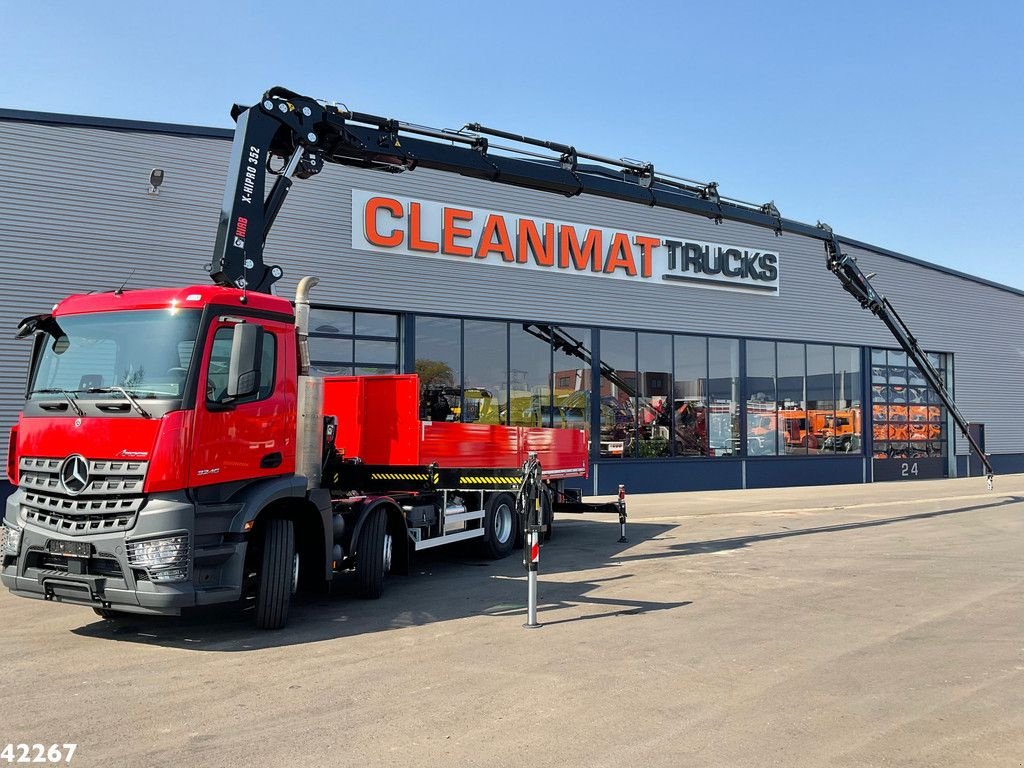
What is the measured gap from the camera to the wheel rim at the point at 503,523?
1230cm

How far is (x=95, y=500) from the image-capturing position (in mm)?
6605

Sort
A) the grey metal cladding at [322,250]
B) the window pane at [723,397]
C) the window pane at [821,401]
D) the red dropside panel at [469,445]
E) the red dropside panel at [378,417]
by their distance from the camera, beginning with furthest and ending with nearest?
the window pane at [821,401], the window pane at [723,397], the grey metal cladding at [322,250], the red dropside panel at [469,445], the red dropside panel at [378,417]

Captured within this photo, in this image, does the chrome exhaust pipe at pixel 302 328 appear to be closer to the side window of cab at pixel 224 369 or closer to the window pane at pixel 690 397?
the side window of cab at pixel 224 369

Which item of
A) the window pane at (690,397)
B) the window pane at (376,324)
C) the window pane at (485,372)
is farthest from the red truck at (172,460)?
the window pane at (690,397)

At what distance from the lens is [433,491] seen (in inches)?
415

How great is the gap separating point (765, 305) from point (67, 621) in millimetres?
24001

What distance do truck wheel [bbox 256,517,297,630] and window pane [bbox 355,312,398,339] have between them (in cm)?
1296

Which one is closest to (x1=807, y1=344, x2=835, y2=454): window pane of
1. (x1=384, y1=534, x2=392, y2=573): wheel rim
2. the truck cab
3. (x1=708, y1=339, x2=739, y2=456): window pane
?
(x1=708, y1=339, x2=739, y2=456): window pane

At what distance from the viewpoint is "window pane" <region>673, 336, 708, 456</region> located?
82.4ft

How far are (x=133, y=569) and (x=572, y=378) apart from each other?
1745 centimetres

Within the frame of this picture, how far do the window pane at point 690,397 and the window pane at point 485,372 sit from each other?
20.4 feet

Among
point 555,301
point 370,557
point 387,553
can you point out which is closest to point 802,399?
point 555,301

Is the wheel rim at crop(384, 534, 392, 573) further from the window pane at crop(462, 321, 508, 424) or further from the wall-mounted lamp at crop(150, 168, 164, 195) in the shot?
the wall-mounted lamp at crop(150, 168, 164, 195)

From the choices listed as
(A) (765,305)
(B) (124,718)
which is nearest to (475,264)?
(A) (765,305)
